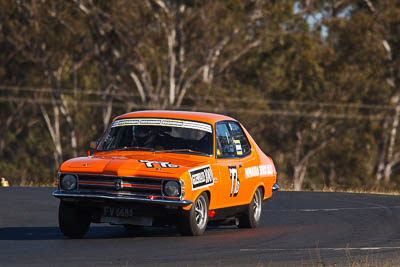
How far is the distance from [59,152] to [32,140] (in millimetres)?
8755

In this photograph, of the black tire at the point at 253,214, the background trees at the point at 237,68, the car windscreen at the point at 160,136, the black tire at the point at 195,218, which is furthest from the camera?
the background trees at the point at 237,68

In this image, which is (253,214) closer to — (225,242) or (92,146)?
(225,242)

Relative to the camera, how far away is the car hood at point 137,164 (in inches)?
392

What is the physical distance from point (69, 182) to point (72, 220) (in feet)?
1.51

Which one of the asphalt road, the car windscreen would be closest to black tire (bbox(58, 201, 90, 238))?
the asphalt road

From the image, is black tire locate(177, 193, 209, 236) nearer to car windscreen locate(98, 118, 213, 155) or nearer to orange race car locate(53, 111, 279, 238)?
orange race car locate(53, 111, 279, 238)

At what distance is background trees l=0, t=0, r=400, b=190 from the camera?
47.0 metres

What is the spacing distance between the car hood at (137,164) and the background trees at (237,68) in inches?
1385

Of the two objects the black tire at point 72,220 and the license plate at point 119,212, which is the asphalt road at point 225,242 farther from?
the license plate at point 119,212

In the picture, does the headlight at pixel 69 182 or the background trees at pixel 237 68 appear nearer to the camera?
the headlight at pixel 69 182

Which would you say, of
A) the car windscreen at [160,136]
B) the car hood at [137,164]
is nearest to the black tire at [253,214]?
the car windscreen at [160,136]

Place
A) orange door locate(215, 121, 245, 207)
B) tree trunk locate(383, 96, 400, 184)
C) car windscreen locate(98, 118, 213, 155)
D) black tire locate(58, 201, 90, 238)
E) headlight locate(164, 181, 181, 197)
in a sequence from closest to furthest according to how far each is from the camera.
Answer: headlight locate(164, 181, 181, 197) < black tire locate(58, 201, 90, 238) < orange door locate(215, 121, 245, 207) < car windscreen locate(98, 118, 213, 155) < tree trunk locate(383, 96, 400, 184)

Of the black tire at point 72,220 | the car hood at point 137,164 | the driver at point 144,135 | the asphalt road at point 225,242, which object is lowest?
the asphalt road at point 225,242

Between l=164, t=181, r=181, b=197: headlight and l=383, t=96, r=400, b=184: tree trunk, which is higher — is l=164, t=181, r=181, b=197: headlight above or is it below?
above
